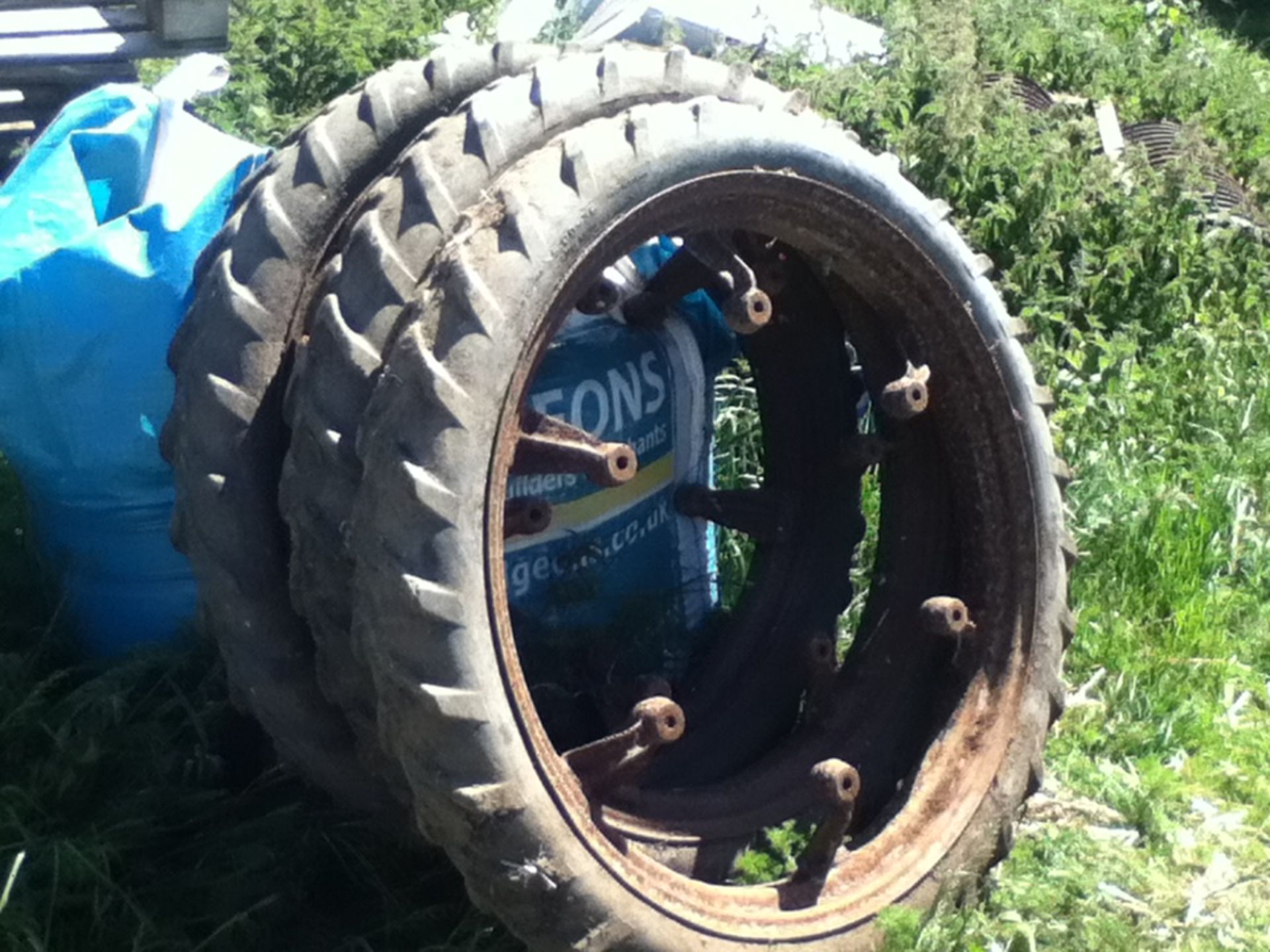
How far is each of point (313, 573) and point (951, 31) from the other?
13.4 ft

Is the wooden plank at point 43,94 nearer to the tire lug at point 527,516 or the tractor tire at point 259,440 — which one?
the tractor tire at point 259,440

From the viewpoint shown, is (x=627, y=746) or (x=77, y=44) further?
(x=77, y=44)

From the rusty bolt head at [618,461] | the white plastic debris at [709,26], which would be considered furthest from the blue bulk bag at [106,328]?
the white plastic debris at [709,26]

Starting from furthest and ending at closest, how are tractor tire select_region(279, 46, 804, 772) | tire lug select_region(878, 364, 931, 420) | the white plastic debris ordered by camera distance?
the white plastic debris < tire lug select_region(878, 364, 931, 420) < tractor tire select_region(279, 46, 804, 772)

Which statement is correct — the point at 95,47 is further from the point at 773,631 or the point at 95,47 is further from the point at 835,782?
the point at 835,782

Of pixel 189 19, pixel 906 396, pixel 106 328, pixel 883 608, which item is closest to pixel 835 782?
pixel 883 608

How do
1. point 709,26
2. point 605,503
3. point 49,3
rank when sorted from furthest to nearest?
point 709,26 → point 49,3 → point 605,503

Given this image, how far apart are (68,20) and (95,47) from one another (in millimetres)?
147

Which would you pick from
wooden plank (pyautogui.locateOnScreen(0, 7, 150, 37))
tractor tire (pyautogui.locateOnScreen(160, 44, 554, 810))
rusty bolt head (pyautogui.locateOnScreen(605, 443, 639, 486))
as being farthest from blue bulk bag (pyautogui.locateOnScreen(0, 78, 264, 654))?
wooden plank (pyautogui.locateOnScreen(0, 7, 150, 37))

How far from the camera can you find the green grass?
243 cm

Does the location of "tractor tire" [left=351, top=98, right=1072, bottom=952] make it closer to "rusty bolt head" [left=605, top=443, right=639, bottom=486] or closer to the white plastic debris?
"rusty bolt head" [left=605, top=443, right=639, bottom=486]

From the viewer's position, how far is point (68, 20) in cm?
429

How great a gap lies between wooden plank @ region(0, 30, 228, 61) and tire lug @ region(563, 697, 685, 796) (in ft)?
9.11

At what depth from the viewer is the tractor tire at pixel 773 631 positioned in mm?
1954
